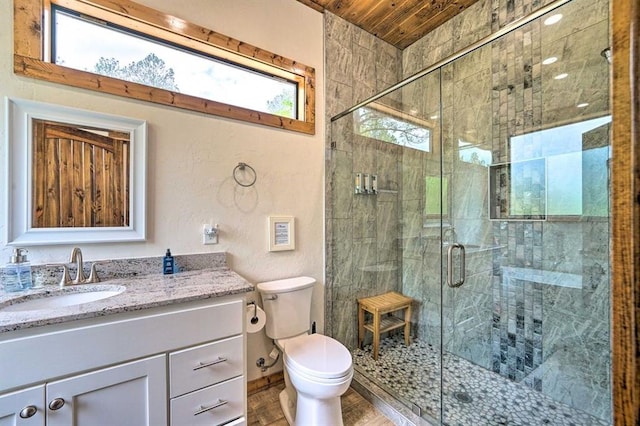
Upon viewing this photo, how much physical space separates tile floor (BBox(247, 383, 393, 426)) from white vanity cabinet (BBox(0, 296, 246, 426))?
1.30 ft

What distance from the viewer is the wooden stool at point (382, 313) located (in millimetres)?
2199

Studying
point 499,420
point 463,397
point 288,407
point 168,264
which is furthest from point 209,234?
point 499,420

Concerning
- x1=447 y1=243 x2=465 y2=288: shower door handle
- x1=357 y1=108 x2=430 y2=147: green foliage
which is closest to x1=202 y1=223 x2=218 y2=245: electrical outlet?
x1=357 y1=108 x2=430 y2=147: green foliage

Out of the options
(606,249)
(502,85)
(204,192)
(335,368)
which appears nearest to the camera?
(335,368)

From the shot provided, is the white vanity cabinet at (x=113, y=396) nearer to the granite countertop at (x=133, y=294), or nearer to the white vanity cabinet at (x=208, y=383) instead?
the white vanity cabinet at (x=208, y=383)

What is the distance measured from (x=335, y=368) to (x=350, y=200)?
4.37ft

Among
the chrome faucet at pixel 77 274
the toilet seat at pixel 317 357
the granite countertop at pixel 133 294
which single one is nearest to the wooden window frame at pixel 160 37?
the chrome faucet at pixel 77 274

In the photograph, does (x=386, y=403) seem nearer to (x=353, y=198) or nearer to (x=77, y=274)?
(x=353, y=198)

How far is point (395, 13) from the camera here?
224cm

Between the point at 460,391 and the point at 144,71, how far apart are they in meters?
2.86

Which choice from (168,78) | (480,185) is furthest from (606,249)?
(168,78)

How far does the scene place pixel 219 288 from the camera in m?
1.29

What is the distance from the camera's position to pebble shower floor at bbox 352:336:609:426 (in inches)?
64.0

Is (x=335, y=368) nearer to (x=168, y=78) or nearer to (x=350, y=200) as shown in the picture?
(x=350, y=200)
